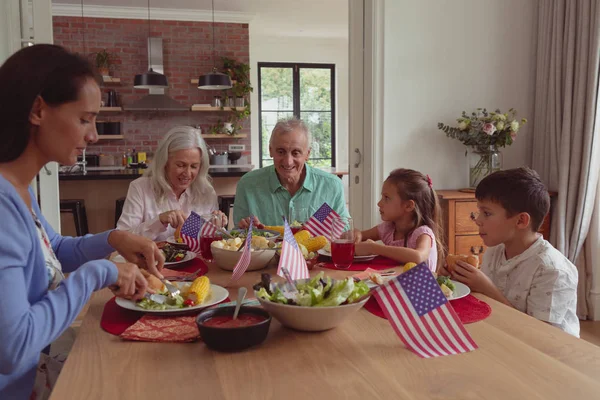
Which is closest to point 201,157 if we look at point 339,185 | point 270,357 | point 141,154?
point 339,185

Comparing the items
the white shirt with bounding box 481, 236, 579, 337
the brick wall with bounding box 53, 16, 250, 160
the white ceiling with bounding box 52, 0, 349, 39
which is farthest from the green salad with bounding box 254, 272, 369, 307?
the brick wall with bounding box 53, 16, 250, 160

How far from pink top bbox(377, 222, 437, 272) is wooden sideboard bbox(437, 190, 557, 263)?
A: 1196 mm

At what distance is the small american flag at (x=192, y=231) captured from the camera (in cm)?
190

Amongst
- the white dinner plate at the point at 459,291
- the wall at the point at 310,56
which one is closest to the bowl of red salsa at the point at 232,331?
the white dinner plate at the point at 459,291

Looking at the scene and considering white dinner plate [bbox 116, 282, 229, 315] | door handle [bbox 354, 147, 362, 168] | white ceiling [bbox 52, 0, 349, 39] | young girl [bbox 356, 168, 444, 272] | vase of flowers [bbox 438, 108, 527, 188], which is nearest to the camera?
white dinner plate [bbox 116, 282, 229, 315]

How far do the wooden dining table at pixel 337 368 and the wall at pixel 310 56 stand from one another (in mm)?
8517

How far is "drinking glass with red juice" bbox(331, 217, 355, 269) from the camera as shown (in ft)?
5.20

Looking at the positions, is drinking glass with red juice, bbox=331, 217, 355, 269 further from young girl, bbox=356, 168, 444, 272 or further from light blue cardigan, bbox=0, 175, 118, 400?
light blue cardigan, bbox=0, 175, 118, 400

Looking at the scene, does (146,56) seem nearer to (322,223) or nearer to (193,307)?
(322,223)

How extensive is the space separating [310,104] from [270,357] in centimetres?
918

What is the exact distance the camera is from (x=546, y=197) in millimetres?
1748

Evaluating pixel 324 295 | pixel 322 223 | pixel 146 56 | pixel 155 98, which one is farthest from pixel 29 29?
pixel 146 56

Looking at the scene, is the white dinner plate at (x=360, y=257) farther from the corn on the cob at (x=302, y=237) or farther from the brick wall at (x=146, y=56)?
the brick wall at (x=146, y=56)

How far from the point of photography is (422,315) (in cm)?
101
